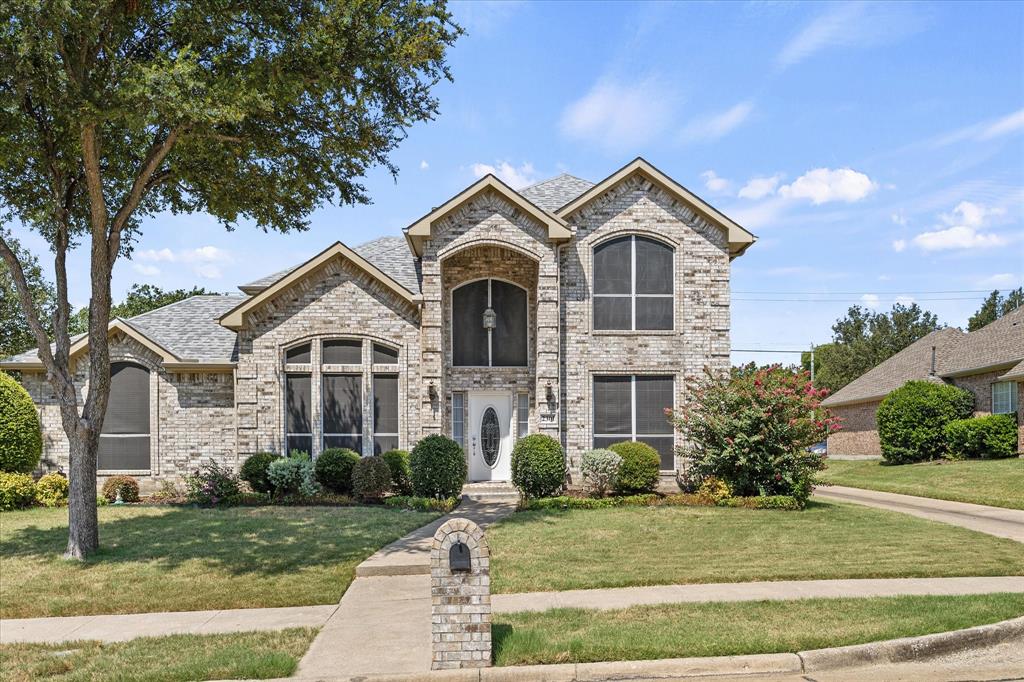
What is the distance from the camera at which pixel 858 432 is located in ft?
116

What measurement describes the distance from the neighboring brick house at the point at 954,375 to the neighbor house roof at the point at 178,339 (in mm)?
23866

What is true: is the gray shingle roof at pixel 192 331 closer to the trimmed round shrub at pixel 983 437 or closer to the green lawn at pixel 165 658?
the green lawn at pixel 165 658

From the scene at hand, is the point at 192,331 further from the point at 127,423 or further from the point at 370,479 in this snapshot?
the point at 370,479

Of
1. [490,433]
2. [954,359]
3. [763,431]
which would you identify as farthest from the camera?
[954,359]

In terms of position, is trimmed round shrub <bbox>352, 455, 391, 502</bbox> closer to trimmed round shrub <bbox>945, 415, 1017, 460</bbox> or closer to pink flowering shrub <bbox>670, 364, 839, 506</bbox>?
pink flowering shrub <bbox>670, 364, 839, 506</bbox>

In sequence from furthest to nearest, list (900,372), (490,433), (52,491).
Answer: (900,372), (490,433), (52,491)

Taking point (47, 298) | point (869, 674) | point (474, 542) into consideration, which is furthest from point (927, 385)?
point (47, 298)

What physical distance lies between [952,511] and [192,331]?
19.1m

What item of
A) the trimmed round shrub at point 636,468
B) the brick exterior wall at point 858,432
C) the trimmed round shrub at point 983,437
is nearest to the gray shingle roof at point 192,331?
the trimmed round shrub at point 636,468

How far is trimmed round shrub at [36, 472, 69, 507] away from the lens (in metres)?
17.0

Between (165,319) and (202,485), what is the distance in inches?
247

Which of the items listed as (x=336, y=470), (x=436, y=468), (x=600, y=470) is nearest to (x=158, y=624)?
(x=436, y=468)

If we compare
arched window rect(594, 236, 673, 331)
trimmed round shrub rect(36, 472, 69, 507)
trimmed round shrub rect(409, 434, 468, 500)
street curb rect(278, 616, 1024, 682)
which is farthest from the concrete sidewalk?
arched window rect(594, 236, 673, 331)

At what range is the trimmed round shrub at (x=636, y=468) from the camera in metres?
16.2
